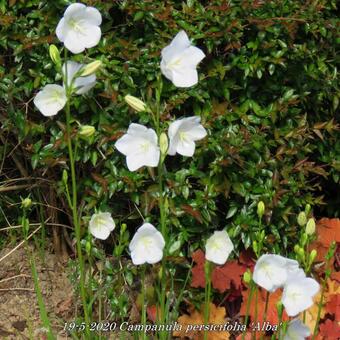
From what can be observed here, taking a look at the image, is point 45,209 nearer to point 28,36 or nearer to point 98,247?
point 98,247

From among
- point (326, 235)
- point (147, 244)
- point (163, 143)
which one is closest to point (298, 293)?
point (147, 244)

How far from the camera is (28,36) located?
3.12 meters

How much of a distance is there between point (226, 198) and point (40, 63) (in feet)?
3.06

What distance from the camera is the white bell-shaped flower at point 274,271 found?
216 centimetres

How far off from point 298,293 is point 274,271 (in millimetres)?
91

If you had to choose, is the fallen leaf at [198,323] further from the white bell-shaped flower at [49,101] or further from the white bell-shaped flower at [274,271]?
the white bell-shaped flower at [49,101]

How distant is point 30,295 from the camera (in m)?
3.36

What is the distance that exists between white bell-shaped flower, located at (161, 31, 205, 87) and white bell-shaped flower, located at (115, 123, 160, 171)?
0.17 m

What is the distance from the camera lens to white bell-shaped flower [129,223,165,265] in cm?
224

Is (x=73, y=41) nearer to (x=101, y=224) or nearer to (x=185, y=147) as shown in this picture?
(x=185, y=147)

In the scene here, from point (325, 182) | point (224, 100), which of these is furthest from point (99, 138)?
point (325, 182)

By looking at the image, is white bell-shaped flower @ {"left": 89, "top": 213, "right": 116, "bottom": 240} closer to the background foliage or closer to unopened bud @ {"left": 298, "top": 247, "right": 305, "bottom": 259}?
the background foliage

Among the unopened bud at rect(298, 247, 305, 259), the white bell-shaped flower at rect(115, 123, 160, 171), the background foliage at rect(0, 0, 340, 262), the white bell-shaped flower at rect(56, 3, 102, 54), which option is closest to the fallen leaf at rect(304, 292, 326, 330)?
the background foliage at rect(0, 0, 340, 262)

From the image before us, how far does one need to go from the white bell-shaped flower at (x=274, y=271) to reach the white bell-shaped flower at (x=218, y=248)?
0.29 meters
